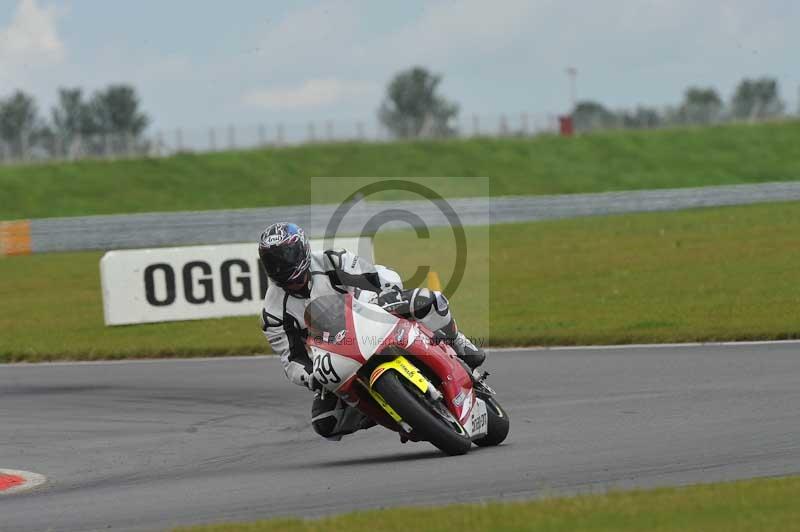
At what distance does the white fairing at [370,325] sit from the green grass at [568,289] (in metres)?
7.89

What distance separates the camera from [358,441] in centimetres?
1027

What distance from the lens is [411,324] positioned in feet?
28.6

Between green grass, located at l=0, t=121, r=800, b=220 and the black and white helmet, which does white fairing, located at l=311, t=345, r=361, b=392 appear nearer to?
the black and white helmet

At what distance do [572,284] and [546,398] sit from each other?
10.5m

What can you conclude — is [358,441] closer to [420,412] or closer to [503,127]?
[420,412]

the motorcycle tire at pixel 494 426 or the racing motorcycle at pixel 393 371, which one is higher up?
the racing motorcycle at pixel 393 371

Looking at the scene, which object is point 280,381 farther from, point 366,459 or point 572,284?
point 572,284

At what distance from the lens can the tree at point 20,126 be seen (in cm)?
5403

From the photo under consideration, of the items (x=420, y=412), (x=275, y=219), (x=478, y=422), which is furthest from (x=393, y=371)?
(x=275, y=219)

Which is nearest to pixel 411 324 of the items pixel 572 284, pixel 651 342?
pixel 651 342

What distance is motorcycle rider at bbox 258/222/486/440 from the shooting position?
8.70 m

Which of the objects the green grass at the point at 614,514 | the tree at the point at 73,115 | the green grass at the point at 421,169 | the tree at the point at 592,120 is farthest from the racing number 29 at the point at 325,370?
the tree at the point at 73,115

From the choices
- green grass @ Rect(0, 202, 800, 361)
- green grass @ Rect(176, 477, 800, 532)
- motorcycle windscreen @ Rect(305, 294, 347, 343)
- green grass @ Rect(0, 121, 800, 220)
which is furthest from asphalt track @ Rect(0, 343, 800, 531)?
green grass @ Rect(0, 121, 800, 220)

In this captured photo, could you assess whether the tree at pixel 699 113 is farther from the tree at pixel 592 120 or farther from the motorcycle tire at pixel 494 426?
the motorcycle tire at pixel 494 426
